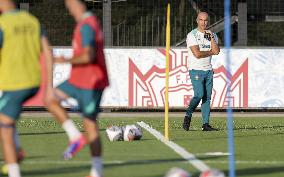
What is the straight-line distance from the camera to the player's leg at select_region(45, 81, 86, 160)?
33.8 ft

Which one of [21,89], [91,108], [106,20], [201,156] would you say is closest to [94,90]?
[91,108]

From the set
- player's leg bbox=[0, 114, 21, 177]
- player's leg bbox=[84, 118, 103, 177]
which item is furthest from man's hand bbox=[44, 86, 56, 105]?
player's leg bbox=[0, 114, 21, 177]

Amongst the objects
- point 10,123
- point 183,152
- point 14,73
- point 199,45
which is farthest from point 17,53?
point 199,45

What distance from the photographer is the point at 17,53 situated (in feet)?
31.4

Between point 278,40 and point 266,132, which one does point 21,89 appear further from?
point 278,40

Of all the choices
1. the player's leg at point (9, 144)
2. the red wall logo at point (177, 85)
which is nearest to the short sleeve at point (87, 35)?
the player's leg at point (9, 144)

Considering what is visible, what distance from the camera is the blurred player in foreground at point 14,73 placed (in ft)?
31.3

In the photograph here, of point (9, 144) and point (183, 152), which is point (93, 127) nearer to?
point (9, 144)

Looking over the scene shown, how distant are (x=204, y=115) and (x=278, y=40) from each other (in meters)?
16.2

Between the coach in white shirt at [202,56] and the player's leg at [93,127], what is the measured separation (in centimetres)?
731

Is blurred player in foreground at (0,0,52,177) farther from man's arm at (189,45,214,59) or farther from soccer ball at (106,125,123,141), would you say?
man's arm at (189,45,214,59)

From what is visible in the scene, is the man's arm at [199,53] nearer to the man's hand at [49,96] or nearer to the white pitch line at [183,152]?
the white pitch line at [183,152]

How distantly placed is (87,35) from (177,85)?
14646 millimetres

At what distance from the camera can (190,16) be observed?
1069 inches
